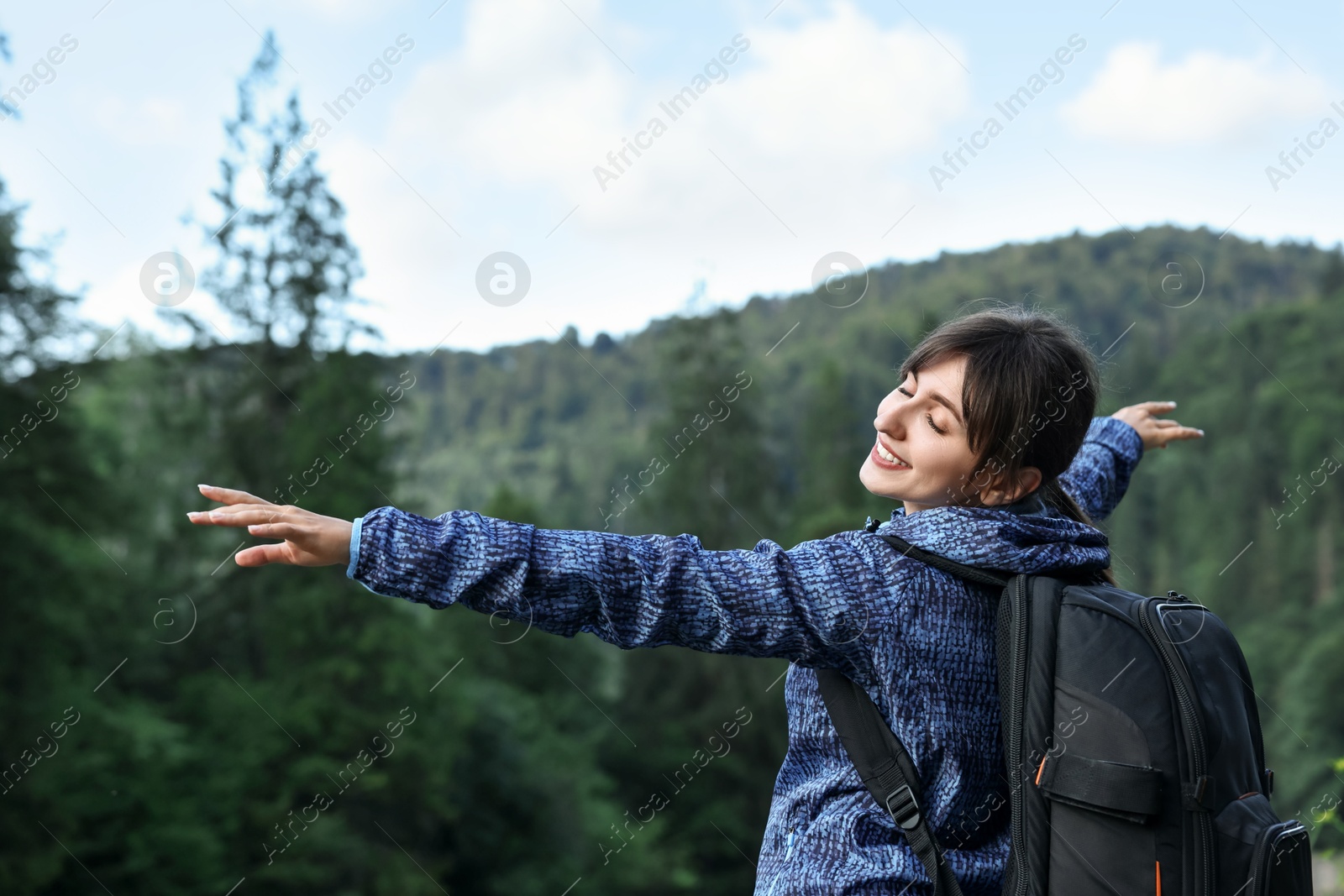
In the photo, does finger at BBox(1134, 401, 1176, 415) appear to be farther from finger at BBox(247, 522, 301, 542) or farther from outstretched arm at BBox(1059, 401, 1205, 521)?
finger at BBox(247, 522, 301, 542)

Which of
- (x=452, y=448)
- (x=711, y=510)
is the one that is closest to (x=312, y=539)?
(x=711, y=510)

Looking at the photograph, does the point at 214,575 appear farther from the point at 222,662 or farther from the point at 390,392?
the point at 390,392

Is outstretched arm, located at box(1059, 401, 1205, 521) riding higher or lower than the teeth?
higher

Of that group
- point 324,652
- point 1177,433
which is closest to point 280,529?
point 1177,433

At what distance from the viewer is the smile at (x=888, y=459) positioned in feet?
6.04

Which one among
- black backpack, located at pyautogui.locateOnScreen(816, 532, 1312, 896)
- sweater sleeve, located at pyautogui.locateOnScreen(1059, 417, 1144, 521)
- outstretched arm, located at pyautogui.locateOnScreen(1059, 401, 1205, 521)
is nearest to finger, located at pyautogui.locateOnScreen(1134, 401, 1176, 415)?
outstretched arm, located at pyautogui.locateOnScreen(1059, 401, 1205, 521)

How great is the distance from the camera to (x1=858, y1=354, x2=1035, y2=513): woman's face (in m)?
1.79

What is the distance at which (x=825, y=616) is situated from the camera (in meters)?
1.53

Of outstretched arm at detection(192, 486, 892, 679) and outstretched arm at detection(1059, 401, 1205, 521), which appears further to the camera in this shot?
outstretched arm at detection(1059, 401, 1205, 521)

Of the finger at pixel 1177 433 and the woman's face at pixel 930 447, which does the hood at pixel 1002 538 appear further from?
the finger at pixel 1177 433

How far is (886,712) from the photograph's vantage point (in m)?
1.64

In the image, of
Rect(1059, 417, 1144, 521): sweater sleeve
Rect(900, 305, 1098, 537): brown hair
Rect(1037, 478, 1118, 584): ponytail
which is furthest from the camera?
Rect(1059, 417, 1144, 521): sweater sleeve

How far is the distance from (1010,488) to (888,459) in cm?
19

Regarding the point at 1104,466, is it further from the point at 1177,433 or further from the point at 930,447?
the point at 930,447
